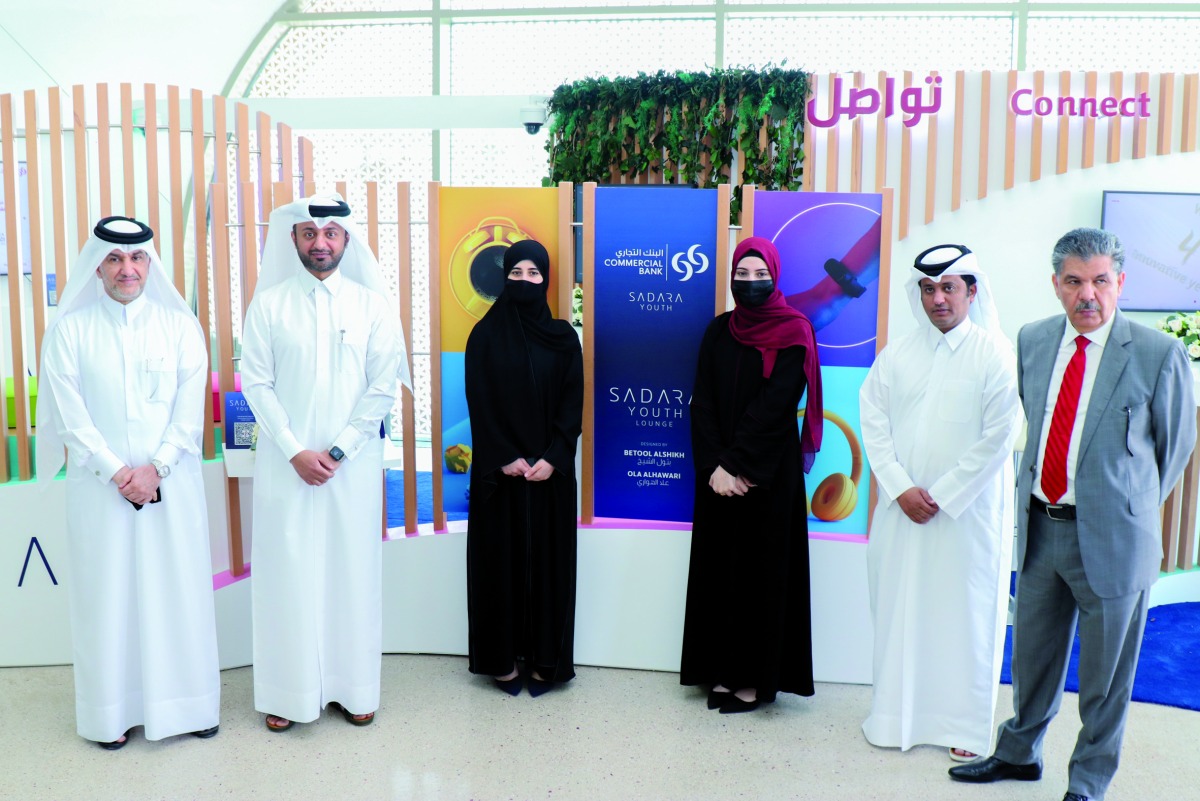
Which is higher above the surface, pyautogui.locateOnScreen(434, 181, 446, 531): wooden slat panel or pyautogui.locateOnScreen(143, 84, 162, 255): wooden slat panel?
pyautogui.locateOnScreen(143, 84, 162, 255): wooden slat panel

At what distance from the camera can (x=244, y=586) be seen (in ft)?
13.6

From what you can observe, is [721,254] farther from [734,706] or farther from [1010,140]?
[1010,140]

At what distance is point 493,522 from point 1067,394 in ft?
6.84

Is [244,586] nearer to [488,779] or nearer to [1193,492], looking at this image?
[488,779]

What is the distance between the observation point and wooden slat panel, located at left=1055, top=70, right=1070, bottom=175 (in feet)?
21.1

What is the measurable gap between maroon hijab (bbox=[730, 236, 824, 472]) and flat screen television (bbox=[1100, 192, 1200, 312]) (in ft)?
13.0

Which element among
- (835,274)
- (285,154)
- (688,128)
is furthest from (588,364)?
(688,128)

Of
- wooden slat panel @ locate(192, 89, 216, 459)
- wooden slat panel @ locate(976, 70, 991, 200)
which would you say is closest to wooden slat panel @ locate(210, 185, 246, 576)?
wooden slat panel @ locate(192, 89, 216, 459)

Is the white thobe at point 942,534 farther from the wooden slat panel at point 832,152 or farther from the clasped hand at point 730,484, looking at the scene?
the wooden slat panel at point 832,152

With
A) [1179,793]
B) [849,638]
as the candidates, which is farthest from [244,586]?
[1179,793]

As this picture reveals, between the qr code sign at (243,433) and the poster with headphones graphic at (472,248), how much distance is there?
0.81 metres

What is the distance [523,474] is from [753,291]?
43.4 inches

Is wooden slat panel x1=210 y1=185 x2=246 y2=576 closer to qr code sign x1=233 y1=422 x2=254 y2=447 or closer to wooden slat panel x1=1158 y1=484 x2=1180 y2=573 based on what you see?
qr code sign x1=233 y1=422 x2=254 y2=447

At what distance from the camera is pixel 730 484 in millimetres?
3559
